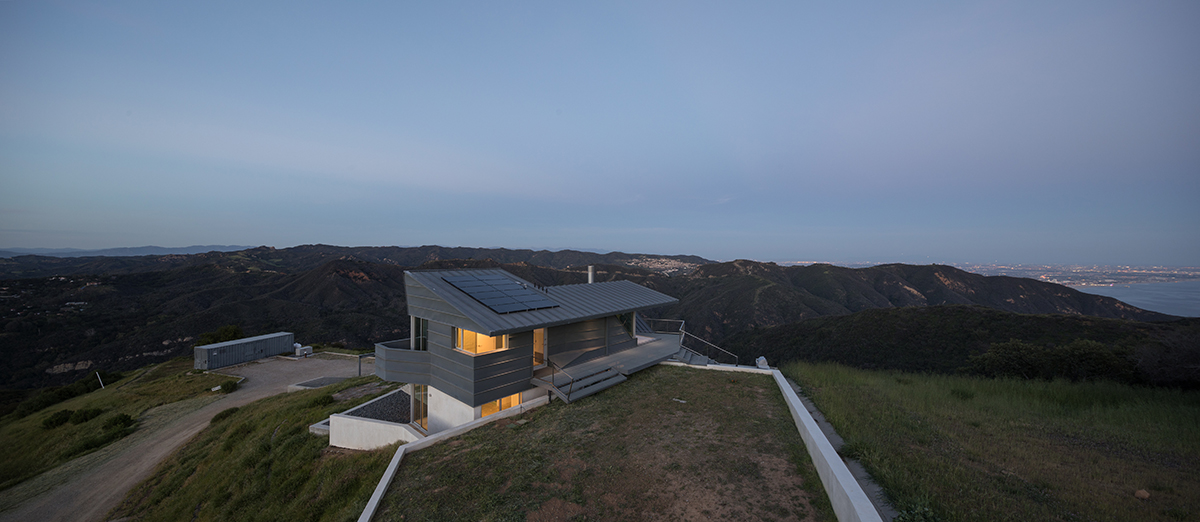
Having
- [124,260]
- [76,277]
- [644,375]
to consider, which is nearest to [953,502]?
[644,375]

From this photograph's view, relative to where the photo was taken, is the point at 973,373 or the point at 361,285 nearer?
the point at 973,373

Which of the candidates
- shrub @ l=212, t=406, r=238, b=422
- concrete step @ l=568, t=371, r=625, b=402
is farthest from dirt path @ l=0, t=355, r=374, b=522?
concrete step @ l=568, t=371, r=625, b=402

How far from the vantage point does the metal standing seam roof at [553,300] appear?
10852 mm

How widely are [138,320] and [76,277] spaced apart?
47.3m

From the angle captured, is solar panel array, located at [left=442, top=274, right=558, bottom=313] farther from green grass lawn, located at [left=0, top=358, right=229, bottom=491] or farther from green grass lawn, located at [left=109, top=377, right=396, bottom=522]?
green grass lawn, located at [left=0, top=358, right=229, bottom=491]

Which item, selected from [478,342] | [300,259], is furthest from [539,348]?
[300,259]

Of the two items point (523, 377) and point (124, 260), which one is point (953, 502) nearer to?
point (523, 377)

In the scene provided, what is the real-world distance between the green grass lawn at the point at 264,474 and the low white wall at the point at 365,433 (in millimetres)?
319

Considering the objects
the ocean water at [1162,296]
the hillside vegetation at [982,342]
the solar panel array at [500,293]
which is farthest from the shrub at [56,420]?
the ocean water at [1162,296]

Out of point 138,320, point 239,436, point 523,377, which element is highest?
point 523,377

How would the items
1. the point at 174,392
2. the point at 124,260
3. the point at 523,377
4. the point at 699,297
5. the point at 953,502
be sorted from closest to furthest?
the point at 953,502 → the point at 523,377 → the point at 174,392 → the point at 699,297 → the point at 124,260

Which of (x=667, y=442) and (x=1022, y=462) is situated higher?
(x=1022, y=462)

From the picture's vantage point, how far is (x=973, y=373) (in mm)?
17250

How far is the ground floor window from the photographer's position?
39.8 feet
